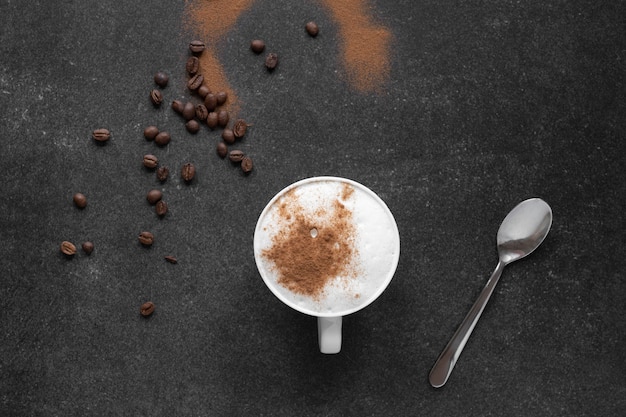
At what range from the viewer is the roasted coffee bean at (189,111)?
5.33ft

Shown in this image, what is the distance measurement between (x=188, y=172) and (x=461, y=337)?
67 centimetres

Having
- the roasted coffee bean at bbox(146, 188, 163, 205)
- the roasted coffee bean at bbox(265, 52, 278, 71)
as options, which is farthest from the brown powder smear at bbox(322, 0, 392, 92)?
the roasted coffee bean at bbox(146, 188, 163, 205)

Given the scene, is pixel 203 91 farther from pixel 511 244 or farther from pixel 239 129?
pixel 511 244

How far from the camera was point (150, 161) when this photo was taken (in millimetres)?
1623

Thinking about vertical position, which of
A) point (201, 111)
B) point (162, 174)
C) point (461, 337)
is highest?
point (201, 111)

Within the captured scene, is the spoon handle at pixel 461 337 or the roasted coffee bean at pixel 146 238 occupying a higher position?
the roasted coffee bean at pixel 146 238

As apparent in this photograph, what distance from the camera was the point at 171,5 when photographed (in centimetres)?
166

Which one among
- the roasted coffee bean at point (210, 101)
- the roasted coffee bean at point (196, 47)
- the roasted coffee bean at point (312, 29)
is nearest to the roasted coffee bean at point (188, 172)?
the roasted coffee bean at point (210, 101)

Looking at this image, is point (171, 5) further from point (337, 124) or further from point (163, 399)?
point (163, 399)

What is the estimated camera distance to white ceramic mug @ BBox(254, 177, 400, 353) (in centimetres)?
141

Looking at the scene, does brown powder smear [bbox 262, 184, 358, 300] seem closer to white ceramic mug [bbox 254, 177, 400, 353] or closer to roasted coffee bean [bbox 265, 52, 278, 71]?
white ceramic mug [bbox 254, 177, 400, 353]

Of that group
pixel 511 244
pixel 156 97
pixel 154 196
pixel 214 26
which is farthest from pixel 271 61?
pixel 511 244

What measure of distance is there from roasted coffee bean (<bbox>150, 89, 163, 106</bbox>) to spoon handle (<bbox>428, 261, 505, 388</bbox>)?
0.79m

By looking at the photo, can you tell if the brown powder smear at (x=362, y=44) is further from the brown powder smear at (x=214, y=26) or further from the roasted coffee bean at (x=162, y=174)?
the roasted coffee bean at (x=162, y=174)
